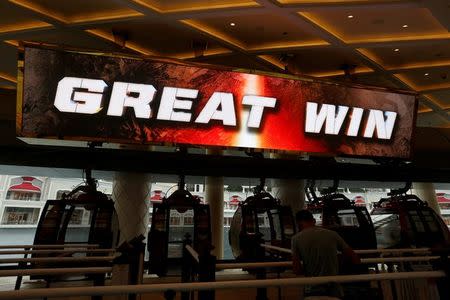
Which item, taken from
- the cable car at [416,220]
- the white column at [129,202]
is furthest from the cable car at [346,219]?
the white column at [129,202]

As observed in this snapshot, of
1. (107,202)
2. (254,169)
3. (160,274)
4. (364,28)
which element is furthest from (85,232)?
(364,28)

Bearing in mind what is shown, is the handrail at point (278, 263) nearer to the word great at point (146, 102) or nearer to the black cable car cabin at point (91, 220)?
the word great at point (146, 102)

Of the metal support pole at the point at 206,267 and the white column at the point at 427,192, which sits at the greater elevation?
the white column at the point at 427,192

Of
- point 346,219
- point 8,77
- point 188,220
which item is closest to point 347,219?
point 346,219

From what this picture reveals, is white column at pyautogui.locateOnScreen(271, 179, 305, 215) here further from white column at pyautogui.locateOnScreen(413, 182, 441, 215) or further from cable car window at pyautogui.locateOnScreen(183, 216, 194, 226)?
white column at pyautogui.locateOnScreen(413, 182, 441, 215)

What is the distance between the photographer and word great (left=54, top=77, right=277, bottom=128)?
355cm

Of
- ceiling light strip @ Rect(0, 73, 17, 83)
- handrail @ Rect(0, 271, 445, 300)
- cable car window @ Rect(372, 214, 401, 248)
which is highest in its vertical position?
ceiling light strip @ Rect(0, 73, 17, 83)

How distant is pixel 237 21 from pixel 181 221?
5.57m

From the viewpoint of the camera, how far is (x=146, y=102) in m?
3.70

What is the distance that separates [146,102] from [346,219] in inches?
319

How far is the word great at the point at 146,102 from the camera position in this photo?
3.55 metres

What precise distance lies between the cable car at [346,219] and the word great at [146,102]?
4.53 meters

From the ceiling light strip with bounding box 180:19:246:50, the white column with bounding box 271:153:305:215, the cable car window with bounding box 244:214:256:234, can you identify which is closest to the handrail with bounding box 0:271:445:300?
the ceiling light strip with bounding box 180:19:246:50

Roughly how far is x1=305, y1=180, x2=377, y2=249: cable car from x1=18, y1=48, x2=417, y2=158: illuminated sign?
3623 millimetres
